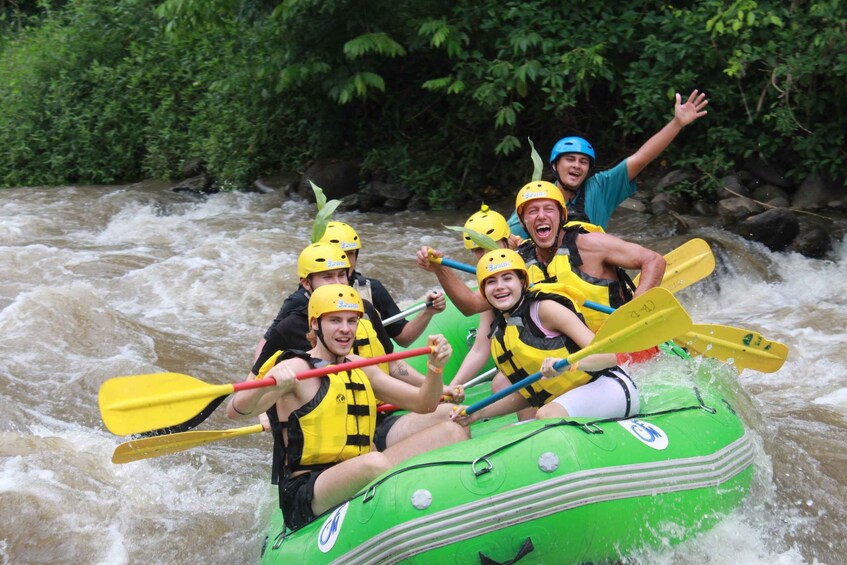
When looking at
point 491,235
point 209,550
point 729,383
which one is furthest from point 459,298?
point 209,550

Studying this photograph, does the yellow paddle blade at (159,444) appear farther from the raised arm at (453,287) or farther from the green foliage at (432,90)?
the green foliage at (432,90)

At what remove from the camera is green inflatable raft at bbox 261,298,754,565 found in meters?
3.13

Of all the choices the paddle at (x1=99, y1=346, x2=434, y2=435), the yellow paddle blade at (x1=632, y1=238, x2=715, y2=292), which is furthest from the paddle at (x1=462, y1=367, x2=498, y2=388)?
the yellow paddle blade at (x1=632, y1=238, x2=715, y2=292)

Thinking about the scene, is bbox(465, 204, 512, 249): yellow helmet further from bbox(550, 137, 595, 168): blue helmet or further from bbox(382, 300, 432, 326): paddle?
bbox(550, 137, 595, 168): blue helmet

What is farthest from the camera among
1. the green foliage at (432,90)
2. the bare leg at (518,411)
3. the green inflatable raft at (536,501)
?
the green foliage at (432,90)

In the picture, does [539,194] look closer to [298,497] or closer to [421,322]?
[421,322]

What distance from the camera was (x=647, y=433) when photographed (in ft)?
11.3

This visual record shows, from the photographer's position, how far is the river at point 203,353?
4188mm

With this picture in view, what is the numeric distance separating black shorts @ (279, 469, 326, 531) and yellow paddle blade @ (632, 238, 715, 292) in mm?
2468

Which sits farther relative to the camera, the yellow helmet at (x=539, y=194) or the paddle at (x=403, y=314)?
the paddle at (x=403, y=314)

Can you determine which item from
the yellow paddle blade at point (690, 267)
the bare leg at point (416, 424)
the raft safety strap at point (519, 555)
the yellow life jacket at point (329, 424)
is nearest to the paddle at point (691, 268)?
the yellow paddle blade at point (690, 267)

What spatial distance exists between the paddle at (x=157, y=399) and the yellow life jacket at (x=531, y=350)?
41 cm

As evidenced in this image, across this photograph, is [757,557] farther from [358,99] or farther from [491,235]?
[358,99]

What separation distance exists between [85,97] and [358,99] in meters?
4.54
